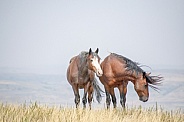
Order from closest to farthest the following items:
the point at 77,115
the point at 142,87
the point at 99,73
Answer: the point at 77,115, the point at 99,73, the point at 142,87

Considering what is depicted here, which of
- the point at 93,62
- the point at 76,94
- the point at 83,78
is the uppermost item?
the point at 93,62

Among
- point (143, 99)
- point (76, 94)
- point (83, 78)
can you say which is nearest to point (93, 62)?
point (83, 78)

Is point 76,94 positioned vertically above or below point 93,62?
below

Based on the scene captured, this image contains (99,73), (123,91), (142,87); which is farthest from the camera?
(123,91)

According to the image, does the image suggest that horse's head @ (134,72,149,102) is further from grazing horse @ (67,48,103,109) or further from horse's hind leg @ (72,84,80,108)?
horse's hind leg @ (72,84,80,108)

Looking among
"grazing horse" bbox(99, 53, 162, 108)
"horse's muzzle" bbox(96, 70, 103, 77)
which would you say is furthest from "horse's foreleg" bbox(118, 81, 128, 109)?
"horse's muzzle" bbox(96, 70, 103, 77)

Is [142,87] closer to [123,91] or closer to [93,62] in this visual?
[123,91]

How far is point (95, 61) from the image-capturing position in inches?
206

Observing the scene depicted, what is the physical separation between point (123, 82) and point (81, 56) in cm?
66

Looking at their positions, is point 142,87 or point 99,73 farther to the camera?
point 142,87

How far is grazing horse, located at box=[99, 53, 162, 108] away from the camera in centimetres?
536

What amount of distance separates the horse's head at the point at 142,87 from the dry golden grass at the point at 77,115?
0.17 m

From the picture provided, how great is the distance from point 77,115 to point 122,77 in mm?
1082

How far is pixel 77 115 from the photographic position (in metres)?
4.64
